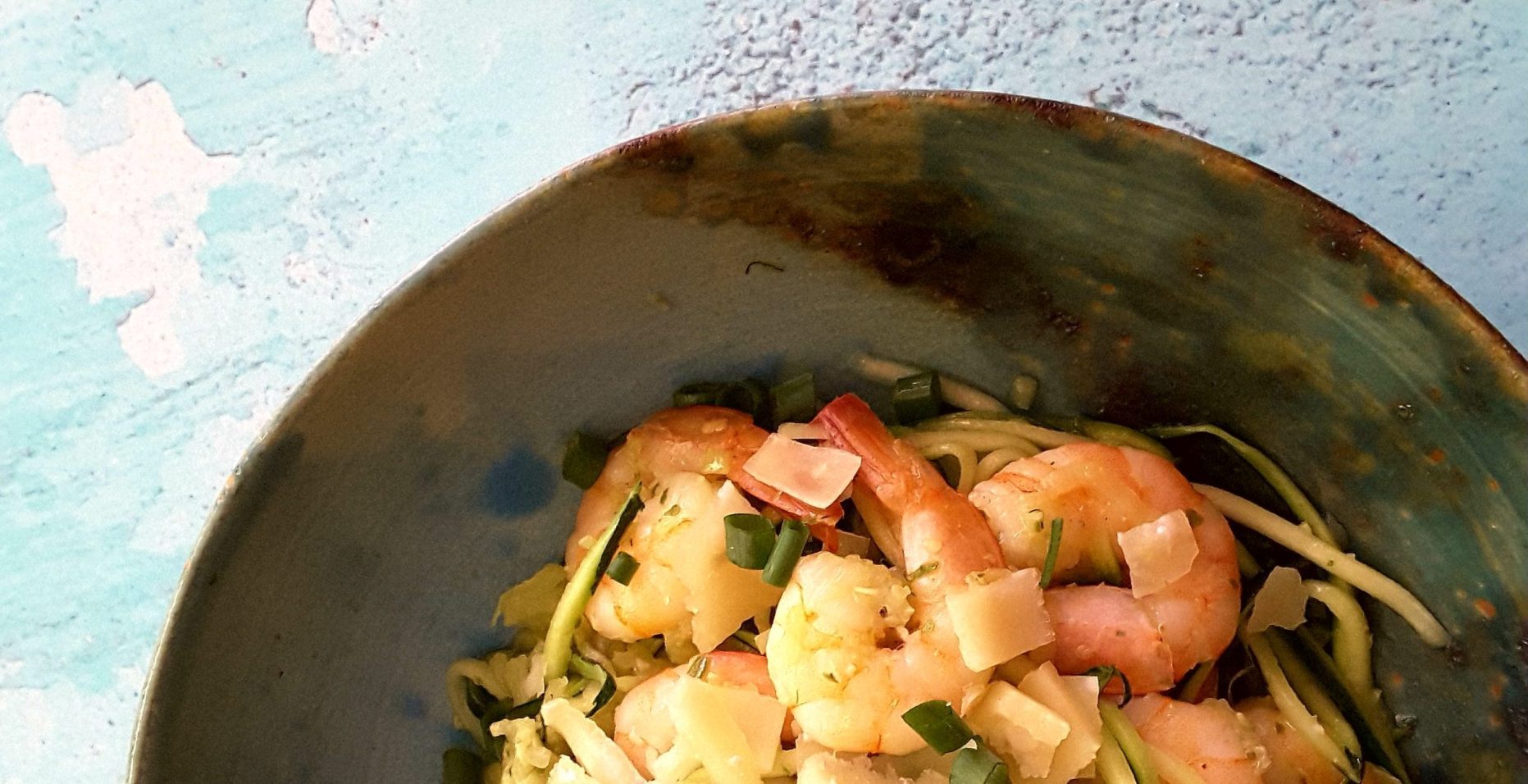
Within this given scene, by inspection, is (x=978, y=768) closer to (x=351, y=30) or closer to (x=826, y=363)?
(x=826, y=363)

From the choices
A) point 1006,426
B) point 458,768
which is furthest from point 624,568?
point 1006,426

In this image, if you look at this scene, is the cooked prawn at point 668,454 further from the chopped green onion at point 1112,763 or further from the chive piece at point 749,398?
the chopped green onion at point 1112,763

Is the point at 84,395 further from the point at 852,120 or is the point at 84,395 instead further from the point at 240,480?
the point at 852,120

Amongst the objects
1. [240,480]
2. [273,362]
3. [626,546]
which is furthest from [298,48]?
[626,546]

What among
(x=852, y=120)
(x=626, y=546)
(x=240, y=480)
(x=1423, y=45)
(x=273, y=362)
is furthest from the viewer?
(x=273, y=362)

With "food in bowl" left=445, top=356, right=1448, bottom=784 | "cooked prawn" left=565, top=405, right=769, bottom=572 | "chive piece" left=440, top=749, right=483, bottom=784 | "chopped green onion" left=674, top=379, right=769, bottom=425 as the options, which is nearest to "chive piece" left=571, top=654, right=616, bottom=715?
"food in bowl" left=445, top=356, right=1448, bottom=784

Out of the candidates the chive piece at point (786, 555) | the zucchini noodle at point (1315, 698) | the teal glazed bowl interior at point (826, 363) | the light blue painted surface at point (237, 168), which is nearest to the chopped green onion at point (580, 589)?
the teal glazed bowl interior at point (826, 363)
